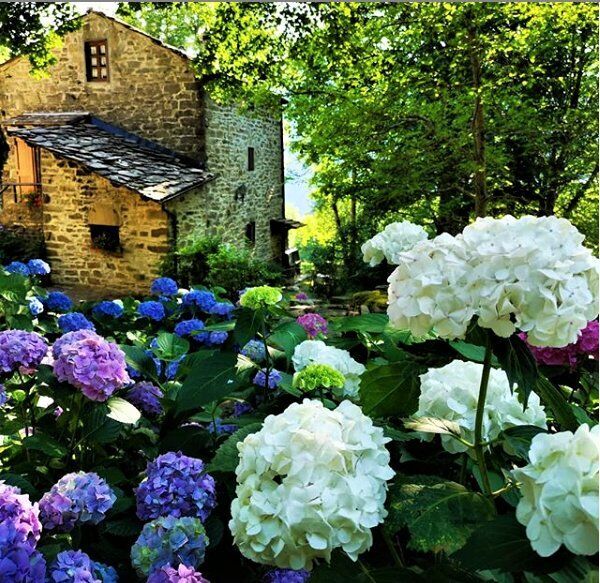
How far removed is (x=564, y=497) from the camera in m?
0.43

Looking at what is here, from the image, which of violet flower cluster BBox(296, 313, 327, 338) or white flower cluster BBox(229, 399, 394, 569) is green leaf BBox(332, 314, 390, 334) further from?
white flower cluster BBox(229, 399, 394, 569)

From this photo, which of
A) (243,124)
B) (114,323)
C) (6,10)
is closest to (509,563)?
(114,323)

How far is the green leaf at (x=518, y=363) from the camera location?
2.05 ft

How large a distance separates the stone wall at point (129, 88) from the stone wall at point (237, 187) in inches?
13.6

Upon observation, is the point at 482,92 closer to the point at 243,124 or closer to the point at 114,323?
the point at 114,323

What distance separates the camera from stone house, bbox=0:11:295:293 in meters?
7.96

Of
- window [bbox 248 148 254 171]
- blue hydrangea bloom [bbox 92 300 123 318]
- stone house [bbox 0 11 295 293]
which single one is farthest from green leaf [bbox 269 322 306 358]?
window [bbox 248 148 254 171]

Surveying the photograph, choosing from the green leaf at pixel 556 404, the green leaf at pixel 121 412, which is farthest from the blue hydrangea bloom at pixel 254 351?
the green leaf at pixel 556 404

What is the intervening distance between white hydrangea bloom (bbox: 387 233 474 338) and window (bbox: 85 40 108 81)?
9.09m

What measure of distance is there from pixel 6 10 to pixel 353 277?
460cm

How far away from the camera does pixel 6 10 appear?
17.7 feet

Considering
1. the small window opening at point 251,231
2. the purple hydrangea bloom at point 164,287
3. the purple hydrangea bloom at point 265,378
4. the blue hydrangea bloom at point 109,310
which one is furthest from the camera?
the small window opening at point 251,231

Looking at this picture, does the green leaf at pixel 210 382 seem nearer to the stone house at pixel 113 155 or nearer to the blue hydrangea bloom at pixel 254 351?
the blue hydrangea bloom at pixel 254 351

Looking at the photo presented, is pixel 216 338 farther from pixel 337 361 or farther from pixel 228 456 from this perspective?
pixel 228 456
